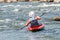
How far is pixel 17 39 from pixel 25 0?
286 feet

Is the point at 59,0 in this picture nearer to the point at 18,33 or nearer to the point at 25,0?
the point at 25,0

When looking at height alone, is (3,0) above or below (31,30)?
below

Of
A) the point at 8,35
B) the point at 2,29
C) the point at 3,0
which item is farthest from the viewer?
the point at 3,0

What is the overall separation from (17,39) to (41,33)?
3016mm

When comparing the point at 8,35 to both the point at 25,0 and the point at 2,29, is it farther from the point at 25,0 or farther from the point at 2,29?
the point at 25,0

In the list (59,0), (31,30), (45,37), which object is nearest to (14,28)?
(31,30)

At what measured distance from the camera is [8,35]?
92.3ft

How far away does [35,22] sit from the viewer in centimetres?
2884

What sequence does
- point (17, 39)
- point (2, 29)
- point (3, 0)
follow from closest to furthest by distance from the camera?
point (17, 39)
point (2, 29)
point (3, 0)

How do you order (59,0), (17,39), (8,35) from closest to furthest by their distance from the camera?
(17,39)
(8,35)
(59,0)

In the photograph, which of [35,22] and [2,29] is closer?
[35,22]

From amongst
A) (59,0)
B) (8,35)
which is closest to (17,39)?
(8,35)

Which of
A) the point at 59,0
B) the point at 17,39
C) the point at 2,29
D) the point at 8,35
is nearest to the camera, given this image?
the point at 17,39

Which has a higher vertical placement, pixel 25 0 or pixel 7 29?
pixel 7 29
